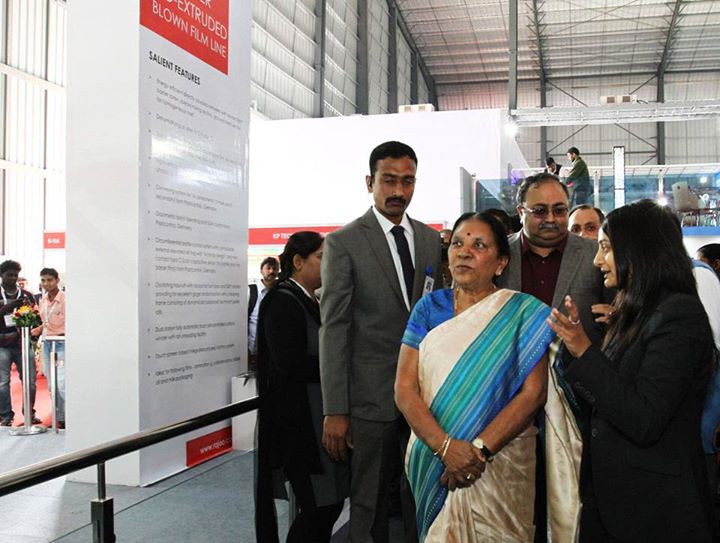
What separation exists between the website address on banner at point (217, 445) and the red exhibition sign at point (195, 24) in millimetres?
2554

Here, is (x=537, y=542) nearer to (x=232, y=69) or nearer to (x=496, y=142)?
(x=232, y=69)

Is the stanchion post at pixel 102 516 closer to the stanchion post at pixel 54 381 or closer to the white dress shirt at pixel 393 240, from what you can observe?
the white dress shirt at pixel 393 240

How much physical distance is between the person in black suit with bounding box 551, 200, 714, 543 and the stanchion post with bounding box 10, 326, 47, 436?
5809 millimetres

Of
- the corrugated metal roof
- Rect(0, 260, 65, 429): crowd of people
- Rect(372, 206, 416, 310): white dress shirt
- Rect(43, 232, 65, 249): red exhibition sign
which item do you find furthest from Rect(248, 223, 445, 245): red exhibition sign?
the corrugated metal roof

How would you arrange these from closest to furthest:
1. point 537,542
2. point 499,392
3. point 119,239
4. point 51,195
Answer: point 499,392 → point 537,542 → point 119,239 → point 51,195

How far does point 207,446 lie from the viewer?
16.0 feet

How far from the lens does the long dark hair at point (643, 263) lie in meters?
1.64

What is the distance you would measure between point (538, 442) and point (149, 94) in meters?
3.18

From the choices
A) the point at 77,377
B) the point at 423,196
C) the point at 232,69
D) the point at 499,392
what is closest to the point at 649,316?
the point at 499,392

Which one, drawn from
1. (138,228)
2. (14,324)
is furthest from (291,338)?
(14,324)

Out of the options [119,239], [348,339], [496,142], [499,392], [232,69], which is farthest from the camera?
[496,142]

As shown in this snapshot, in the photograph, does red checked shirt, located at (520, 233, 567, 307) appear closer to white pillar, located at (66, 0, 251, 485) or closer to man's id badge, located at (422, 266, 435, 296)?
man's id badge, located at (422, 266, 435, 296)

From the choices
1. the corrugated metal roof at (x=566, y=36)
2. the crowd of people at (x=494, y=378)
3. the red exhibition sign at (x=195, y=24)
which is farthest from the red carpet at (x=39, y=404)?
the corrugated metal roof at (x=566, y=36)

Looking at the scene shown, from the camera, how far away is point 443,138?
39.9ft
